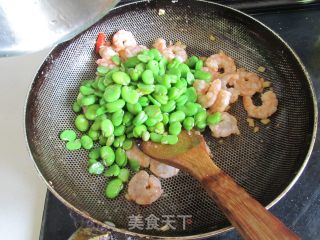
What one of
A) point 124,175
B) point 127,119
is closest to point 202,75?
point 127,119

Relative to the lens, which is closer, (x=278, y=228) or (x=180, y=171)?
(x=278, y=228)

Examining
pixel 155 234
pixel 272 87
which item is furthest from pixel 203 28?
pixel 155 234

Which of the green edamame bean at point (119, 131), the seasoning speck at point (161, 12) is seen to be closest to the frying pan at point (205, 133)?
the seasoning speck at point (161, 12)

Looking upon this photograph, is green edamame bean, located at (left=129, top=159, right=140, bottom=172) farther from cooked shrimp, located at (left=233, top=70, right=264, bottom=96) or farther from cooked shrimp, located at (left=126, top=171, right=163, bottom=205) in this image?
cooked shrimp, located at (left=233, top=70, right=264, bottom=96)

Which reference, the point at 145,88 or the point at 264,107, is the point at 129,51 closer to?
the point at 145,88

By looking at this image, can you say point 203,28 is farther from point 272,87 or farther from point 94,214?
point 94,214

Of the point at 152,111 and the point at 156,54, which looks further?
the point at 156,54

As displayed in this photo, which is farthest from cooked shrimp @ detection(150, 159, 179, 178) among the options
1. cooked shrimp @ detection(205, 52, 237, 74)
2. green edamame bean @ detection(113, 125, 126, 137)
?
cooked shrimp @ detection(205, 52, 237, 74)
